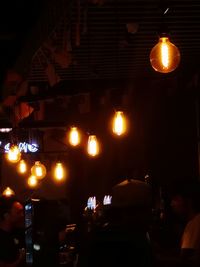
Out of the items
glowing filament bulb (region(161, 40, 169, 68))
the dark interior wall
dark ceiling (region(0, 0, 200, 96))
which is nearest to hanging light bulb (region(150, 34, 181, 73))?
glowing filament bulb (region(161, 40, 169, 68))

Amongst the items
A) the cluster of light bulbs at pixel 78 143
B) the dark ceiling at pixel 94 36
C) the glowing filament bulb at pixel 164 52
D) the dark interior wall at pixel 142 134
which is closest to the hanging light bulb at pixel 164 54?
the glowing filament bulb at pixel 164 52

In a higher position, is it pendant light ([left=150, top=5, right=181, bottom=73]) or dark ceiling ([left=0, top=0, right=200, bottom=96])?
dark ceiling ([left=0, top=0, right=200, bottom=96])

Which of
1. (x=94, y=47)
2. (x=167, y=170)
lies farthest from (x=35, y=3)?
(x=167, y=170)

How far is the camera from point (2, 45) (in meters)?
11.1

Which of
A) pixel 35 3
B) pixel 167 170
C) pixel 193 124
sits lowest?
pixel 167 170

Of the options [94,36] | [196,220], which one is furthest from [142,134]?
[196,220]

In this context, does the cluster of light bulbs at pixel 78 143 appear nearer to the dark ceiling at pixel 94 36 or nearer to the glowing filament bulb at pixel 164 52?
the dark ceiling at pixel 94 36

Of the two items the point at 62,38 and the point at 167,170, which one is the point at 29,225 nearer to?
the point at 167,170

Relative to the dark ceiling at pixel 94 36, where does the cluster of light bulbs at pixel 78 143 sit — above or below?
below

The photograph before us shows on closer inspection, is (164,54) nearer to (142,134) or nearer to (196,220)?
(196,220)

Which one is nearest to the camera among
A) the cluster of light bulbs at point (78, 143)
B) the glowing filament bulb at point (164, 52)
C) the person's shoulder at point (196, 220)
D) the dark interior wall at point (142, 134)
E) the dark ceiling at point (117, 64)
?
the glowing filament bulb at point (164, 52)

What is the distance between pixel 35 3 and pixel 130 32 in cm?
200

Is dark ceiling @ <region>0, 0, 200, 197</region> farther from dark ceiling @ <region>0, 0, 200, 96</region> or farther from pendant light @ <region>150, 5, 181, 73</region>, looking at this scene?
pendant light @ <region>150, 5, 181, 73</region>

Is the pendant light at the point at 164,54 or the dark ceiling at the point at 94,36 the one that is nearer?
the pendant light at the point at 164,54
